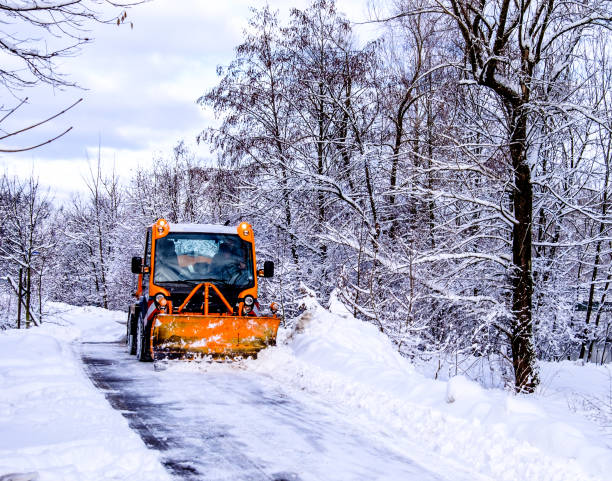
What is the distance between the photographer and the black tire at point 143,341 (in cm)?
1001

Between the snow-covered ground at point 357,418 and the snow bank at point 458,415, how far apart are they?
11 mm

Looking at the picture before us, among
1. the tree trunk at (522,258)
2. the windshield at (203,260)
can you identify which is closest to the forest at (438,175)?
the tree trunk at (522,258)

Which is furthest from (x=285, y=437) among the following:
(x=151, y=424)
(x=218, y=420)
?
(x=151, y=424)

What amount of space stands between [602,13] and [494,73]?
1.91m

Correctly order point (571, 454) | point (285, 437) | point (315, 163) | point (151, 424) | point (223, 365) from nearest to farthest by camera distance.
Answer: point (571, 454) < point (285, 437) < point (151, 424) < point (223, 365) < point (315, 163)

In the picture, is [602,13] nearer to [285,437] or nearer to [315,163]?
[285,437]

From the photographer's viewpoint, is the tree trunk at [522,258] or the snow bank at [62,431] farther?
the tree trunk at [522,258]

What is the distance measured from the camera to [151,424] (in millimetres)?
5488

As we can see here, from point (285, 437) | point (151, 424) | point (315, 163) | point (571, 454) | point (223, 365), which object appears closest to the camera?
point (571, 454)

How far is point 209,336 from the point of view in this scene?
366 inches

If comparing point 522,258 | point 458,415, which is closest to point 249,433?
point 458,415

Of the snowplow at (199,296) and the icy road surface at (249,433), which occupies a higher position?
the snowplow at (199,296)

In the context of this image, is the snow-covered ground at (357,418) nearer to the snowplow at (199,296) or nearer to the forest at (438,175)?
the snowplow at (199,296)

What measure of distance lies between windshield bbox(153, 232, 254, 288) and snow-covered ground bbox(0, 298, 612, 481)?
1664 millimetres
